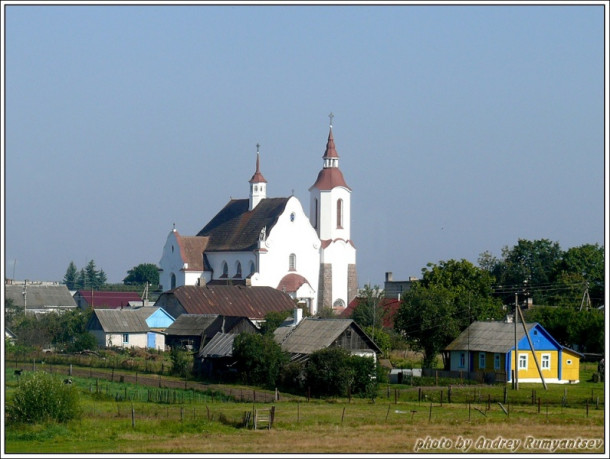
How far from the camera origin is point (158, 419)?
3156 centimetres

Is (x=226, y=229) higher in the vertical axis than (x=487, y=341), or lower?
higher

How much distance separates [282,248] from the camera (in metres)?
89.7

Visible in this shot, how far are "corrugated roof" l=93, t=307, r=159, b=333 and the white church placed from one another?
21561 mm

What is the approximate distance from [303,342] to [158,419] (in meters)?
15.2

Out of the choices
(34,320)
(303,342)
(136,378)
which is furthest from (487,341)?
(34,320)

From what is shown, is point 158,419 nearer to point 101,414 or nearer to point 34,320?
point 101,414

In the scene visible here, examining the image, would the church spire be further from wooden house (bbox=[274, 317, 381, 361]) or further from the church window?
wooden house (bbox=[274, 317, 381, 361])

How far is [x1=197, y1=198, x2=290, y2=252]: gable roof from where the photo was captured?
298 ft

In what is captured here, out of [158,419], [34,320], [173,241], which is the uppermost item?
[173,241]

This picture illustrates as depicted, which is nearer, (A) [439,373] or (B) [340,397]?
(B) [340,397]

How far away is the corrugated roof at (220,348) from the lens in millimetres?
46250

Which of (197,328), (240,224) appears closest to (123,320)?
(197,328)

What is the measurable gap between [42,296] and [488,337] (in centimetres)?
5378

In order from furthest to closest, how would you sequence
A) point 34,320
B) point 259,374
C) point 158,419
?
1. point 34,320
2. point 259,374
3. point 158,419
